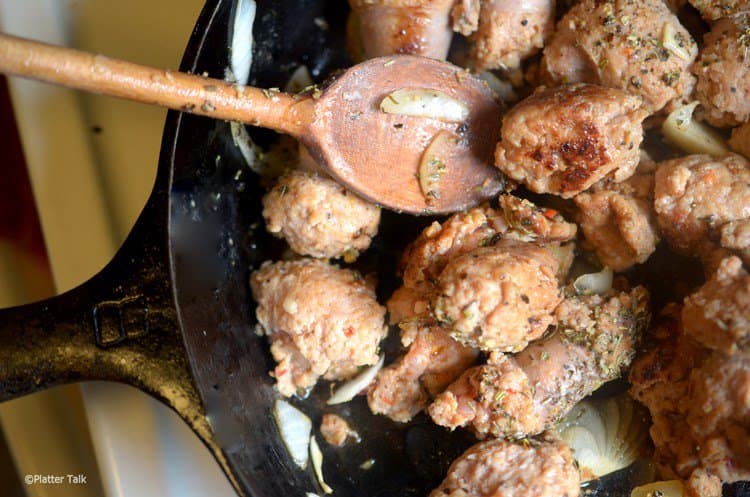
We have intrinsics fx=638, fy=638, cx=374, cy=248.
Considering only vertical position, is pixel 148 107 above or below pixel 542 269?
above

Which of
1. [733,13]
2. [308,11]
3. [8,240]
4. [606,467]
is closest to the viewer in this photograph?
[733,13]

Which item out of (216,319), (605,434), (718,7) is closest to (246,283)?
(216,319)

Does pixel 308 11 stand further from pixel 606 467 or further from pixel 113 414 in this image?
pixel 606 467

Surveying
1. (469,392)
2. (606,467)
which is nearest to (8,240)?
(469,392)

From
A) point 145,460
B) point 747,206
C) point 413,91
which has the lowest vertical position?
point 747,206

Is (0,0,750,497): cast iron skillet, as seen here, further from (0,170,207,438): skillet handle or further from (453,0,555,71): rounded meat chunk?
(453,0,555,71): rounded meat chunk

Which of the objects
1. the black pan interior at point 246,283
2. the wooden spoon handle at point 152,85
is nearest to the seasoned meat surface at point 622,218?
the black pan interior at point 246,283
